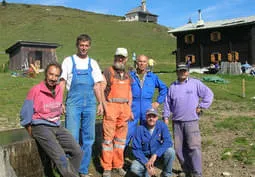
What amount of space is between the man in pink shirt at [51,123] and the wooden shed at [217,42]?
31.1 m

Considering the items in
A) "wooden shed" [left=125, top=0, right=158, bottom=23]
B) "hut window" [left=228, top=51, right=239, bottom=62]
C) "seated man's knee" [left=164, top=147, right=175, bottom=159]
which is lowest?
"seated man's knee" [left=164, top=147, right=175, bottom=159]

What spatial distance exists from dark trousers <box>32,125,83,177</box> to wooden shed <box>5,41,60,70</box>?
3362 centimetres

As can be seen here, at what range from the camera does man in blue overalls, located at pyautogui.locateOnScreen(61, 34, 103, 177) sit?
5.08m

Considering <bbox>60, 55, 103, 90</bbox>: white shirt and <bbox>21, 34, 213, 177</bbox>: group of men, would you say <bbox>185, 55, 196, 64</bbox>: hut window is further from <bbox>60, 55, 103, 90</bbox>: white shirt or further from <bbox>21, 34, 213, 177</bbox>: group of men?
<bbox>60, 55, 103, 90</bbox>: white shirt

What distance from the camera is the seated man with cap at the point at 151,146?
5227mm

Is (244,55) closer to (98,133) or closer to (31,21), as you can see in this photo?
(98,133)

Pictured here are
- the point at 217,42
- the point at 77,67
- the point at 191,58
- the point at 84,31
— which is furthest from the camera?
the point at 84,31

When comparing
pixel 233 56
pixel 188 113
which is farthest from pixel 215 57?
pixel 188 113

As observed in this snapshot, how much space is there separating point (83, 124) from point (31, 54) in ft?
114

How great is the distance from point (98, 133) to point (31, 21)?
7096 cm

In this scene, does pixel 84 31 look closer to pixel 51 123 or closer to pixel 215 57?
pixel 215 57

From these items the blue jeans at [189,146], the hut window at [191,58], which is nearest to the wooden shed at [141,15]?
the hut window at [191,58]

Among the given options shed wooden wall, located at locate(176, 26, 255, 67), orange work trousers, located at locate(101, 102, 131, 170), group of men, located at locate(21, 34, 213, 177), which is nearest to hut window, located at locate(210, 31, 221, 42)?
shed wooden wall, located at locate(176, 26, 255, 67)

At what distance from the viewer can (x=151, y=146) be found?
5.31 metres
